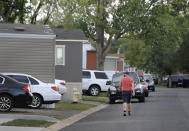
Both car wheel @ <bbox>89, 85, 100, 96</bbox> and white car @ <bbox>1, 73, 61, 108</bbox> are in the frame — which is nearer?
white car @ <bbox>1, 73, 61, 108</bbox>

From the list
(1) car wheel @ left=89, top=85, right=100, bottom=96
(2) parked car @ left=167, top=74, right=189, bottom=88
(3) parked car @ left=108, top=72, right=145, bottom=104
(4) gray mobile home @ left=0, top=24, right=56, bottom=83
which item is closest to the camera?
(4) gray mobile home @ left=0, top=24, right=56, bottom=83

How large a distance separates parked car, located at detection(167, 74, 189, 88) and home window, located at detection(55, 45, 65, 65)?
134 ft

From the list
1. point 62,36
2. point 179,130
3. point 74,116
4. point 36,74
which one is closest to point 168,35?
point 62,36

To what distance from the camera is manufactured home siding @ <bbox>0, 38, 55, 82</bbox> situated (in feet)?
89.8

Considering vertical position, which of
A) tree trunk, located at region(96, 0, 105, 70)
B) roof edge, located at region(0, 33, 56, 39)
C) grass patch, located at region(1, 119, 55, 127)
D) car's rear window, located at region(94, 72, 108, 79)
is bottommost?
grass patch, located at region(1, 119, 55, 127)

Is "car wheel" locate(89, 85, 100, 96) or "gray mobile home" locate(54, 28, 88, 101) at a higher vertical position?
"gray mobile home" locate(54, 28, 88, 101)

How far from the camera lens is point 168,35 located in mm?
50156

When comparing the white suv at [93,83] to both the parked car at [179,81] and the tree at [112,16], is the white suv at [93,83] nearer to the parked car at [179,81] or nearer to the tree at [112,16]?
the tree at [112,16]

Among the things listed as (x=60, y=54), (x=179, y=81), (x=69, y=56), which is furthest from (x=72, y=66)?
(x=179, y=81)

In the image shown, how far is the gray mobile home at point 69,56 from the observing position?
34844mm

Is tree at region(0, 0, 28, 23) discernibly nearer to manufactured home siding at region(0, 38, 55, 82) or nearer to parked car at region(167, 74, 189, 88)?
manufactured home siding at region(0, 38, 55, 82)

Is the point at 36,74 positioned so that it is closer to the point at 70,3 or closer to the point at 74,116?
the point at 74,116

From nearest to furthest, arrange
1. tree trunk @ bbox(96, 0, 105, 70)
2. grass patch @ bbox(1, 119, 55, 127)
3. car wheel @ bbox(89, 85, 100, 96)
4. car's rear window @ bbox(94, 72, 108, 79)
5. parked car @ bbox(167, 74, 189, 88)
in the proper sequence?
grass patch @ bbox(1, 119, 55, 127) → car wheel @ bbox(89, 85, 100, 96) → car's rear window @ bbox(94, 72, 108, 79) → tree trunk @ bbox(96, 0, 105, 70) → parked car @ bbox(167, 74, 189, 88)

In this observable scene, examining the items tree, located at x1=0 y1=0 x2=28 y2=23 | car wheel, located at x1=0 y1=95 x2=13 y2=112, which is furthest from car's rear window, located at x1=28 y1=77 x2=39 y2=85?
tree, located at x1=0 y1=0 x2=28 y2=23
